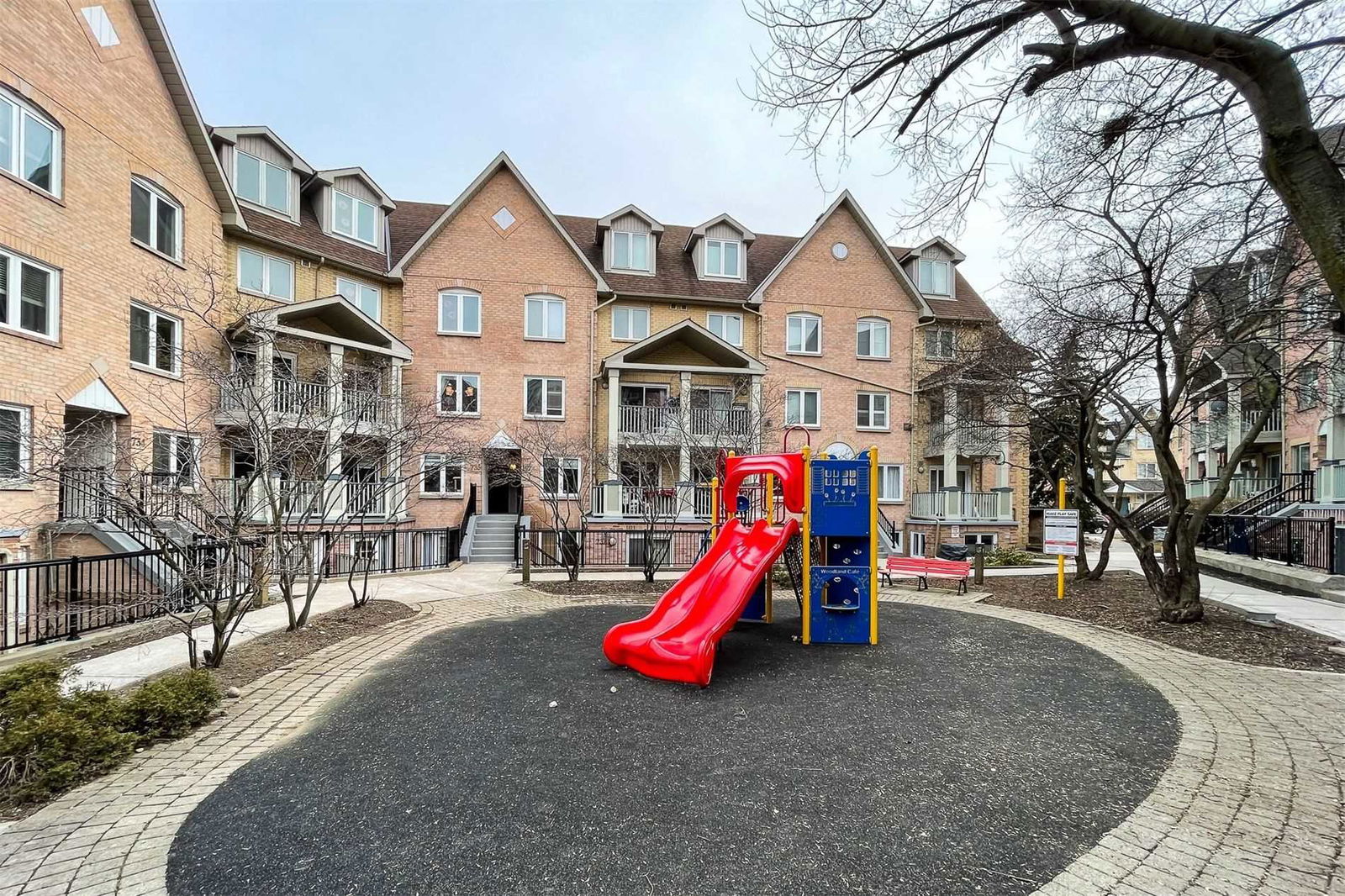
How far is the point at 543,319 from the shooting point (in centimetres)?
2216

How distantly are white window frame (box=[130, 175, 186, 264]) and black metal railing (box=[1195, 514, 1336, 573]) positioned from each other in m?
24.5

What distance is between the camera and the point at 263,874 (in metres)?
3.05

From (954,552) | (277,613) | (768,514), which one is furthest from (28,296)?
(954,552)

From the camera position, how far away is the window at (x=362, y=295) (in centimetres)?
2038

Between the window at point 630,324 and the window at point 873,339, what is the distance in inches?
A: 348

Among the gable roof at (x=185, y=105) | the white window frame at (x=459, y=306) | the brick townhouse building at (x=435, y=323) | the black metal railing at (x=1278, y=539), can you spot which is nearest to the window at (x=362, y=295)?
the brick townhouse building at (x=435, y=323)

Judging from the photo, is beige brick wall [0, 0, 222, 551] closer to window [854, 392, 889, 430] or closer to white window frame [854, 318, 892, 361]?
window [854, 392, 889, 430]

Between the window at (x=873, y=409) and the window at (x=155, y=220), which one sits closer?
the window at (x=155, y=220)

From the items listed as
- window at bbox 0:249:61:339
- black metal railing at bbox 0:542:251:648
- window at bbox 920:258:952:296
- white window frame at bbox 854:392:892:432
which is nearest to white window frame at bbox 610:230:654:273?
white window frame at bbox 854:392:892:432

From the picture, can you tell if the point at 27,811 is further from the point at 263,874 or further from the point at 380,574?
the point at 380,574

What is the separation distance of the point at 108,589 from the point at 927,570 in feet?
49.0

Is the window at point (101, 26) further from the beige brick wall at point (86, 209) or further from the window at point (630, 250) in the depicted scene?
the window at point (630, 250)

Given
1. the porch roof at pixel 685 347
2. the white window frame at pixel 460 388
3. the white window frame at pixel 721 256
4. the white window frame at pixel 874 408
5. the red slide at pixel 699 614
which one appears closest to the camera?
the red slide at pixel 699 614

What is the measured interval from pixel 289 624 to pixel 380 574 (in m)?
6.21
